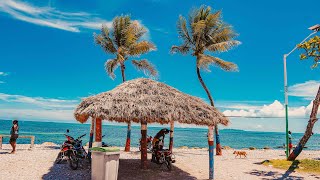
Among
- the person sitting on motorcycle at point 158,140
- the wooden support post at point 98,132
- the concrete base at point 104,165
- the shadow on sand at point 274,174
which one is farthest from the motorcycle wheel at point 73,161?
the shadow on sand at point 274,174

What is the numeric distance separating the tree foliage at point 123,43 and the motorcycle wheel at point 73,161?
389 inches

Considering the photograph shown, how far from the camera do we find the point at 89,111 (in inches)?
427

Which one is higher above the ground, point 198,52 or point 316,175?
point 198,52

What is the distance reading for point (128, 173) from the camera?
38.9 feet

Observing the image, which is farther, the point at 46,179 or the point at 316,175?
the point at 316,175

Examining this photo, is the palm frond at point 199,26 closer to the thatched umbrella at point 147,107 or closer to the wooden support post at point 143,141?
the thatched umbrella at point 147,107

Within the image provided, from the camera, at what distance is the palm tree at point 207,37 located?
1991 centimetres

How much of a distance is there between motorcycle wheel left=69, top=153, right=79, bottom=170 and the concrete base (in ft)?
8.36

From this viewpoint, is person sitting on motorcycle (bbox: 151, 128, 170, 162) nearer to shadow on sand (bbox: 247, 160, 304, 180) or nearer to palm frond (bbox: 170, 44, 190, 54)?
shadow on sand (bbox: 247, 160, 304, 180)

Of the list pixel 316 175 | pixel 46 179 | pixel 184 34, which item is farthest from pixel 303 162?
pixel 46 179

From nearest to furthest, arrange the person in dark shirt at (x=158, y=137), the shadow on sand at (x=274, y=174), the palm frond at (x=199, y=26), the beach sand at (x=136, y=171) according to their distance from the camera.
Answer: the beach sand at (x=136, y=171)
the shadow on sand at (x=274, y=174)
the person in dark shirt at (x=158, y=137)
the palm frond at (x=199, y=26)

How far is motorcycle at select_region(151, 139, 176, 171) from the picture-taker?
1259 centimetres

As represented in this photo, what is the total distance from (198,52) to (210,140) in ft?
32.8

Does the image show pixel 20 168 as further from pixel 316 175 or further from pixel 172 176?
pixel 316 175
